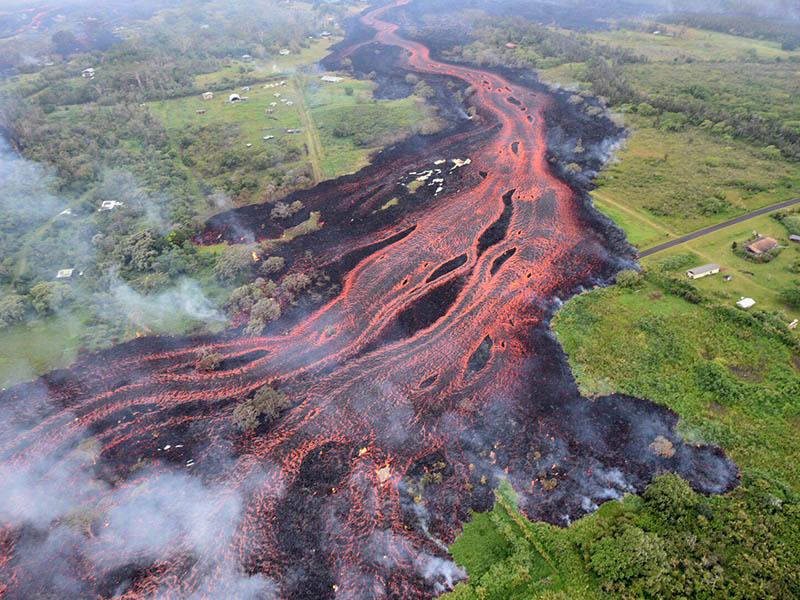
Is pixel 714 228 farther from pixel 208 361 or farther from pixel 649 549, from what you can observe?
pixel 208 361

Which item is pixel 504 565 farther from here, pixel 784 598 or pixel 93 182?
pixel 93 182

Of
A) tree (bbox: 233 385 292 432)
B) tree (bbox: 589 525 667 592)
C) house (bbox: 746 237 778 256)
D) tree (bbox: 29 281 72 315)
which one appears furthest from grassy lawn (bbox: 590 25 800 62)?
tree (bbox: 29 281 72 315)

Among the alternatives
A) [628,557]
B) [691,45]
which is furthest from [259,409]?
[691,45]

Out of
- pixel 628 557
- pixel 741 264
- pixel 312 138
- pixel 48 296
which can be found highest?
pixel 312 138

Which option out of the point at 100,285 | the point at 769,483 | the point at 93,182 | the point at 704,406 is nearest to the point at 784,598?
the point at 769,483

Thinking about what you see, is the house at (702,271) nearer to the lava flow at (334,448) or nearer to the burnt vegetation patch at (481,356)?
the lava flow at (334,448)

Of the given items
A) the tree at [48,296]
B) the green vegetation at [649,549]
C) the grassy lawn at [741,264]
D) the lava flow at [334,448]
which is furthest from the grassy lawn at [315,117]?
the green vegetation at [649,549]
